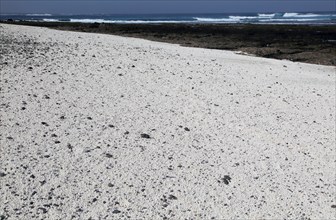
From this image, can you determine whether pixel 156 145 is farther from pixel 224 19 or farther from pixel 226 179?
pixel 224 19

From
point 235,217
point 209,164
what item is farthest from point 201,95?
point 235,217

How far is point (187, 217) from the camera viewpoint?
4934mm

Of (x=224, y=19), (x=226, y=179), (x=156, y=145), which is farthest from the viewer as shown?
(x=224, y=19)

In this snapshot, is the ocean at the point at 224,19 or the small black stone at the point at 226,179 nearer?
the small black stone at the point at 226,179

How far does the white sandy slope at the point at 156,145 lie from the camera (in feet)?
16.8

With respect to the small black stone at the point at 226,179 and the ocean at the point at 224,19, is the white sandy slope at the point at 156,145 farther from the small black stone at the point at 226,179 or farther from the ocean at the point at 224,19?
the ocean at the point at 224,19

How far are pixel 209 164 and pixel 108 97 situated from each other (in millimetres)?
3581

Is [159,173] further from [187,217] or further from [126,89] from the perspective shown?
[126,89]

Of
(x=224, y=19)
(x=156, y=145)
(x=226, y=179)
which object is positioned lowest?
(x=226, y=179)

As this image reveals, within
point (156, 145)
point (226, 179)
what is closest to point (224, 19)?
point (156, 145)

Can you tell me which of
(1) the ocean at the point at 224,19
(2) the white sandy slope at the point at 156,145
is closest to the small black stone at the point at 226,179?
(2) the white sandy slope at the point at 156,145

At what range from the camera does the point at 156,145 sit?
680cm

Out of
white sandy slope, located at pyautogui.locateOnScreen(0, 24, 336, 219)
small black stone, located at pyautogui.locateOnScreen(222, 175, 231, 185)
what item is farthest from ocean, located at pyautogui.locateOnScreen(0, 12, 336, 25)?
small black stone, located at pyautogui.locateOnScreen(222, 175, 231, 185)

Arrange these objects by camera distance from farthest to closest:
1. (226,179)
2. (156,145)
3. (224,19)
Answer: (224,19), (156,145), (226,179)
